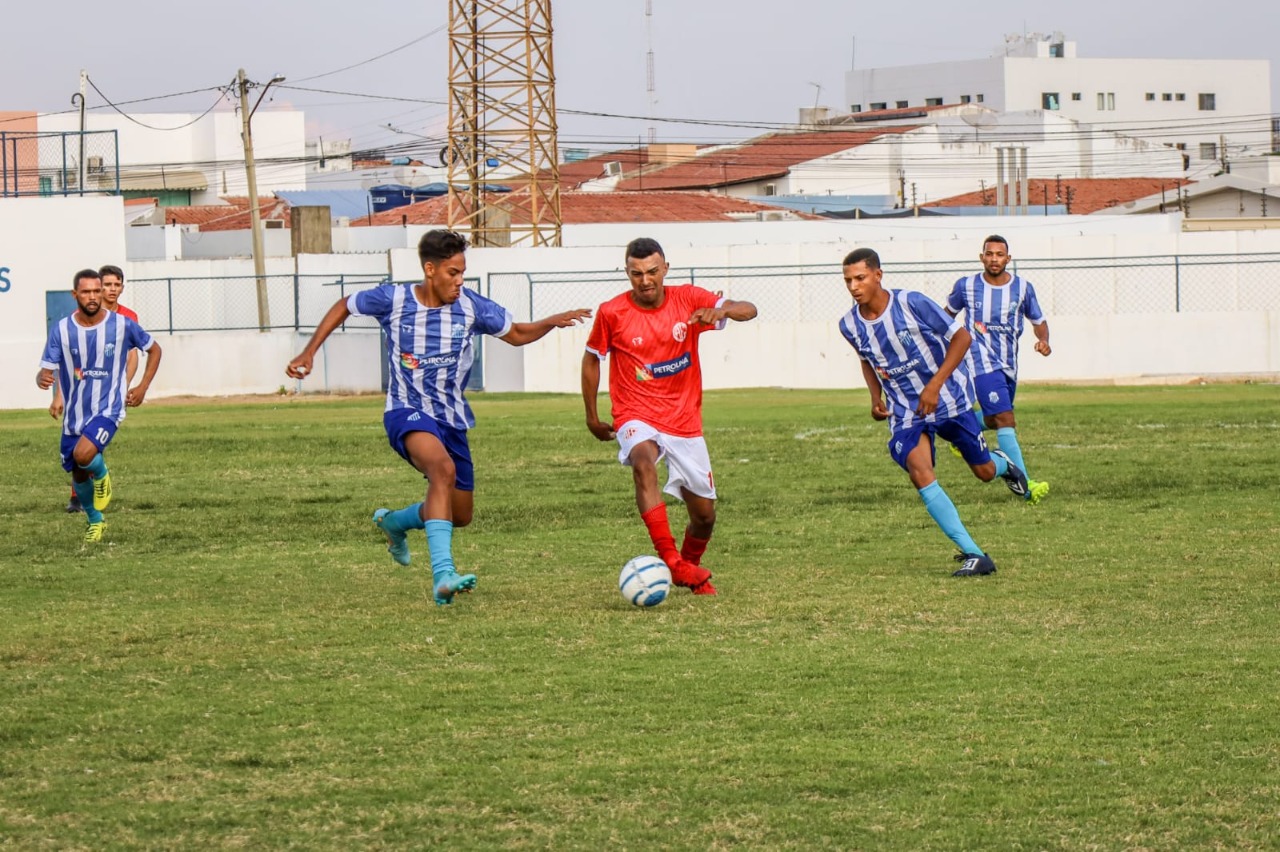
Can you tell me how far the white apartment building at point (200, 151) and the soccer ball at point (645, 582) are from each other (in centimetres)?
7322

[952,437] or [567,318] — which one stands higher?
[567,318]

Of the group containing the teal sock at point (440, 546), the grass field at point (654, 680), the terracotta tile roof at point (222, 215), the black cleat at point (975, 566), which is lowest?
the grass field at point (654, 680)

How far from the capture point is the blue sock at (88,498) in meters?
12.5

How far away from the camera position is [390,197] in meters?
73.8

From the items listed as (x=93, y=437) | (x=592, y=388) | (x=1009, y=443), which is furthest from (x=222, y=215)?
(x=592, y=388)

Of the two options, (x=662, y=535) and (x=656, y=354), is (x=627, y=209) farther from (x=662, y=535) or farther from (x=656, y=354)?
(x=662, y=535)

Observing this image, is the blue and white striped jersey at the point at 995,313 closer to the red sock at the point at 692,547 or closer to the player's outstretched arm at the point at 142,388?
the red sock at the point at 692,547

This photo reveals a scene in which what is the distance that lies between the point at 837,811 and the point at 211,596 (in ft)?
17.3

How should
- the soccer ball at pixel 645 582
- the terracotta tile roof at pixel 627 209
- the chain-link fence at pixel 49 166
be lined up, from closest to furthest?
the soccer ball at pixel 645 582
the chain-link fence at pixel 49 166
the terracotta tile roof at pixel 627 209

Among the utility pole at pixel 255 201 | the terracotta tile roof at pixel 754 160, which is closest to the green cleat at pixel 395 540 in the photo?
the utility pole at pixel 255 201

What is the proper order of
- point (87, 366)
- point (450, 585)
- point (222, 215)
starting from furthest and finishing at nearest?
point (222, 215) < point (87, 366) < point (450, 585)

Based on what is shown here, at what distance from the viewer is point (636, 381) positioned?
30.6 feet

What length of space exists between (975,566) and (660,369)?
2152 millimetres

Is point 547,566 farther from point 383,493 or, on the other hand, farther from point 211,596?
point 383,493
